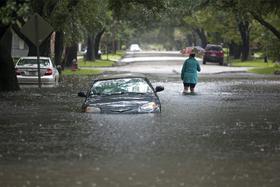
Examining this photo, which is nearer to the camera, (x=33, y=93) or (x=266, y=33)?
(x=33, y=93)

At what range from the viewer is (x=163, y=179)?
30.8 feet

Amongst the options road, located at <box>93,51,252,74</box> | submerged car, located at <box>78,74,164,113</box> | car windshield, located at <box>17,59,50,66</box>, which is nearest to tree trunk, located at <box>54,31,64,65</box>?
road, located at <box>93,51,252,74</box>

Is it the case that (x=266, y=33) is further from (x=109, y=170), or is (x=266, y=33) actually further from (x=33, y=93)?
(x=109, y=170)

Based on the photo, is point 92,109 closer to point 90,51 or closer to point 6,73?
point 6,73

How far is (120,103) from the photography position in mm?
16828

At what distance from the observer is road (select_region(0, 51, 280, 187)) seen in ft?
31.2

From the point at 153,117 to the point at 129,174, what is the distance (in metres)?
6.99

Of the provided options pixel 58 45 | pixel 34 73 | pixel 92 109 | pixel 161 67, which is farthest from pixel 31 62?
pixel 161 67

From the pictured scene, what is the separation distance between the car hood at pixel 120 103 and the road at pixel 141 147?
0.32 meters

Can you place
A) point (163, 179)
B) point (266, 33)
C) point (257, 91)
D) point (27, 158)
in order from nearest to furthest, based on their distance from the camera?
point (163, 179), point (27, 158), point (257, 91), point (266, 33)

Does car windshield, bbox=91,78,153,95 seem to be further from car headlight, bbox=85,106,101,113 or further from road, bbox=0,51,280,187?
road, bbox=0,51,280,187

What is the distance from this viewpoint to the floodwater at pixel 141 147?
9516 mm

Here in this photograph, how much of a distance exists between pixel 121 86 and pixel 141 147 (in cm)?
568

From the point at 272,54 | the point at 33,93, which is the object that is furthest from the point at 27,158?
the point at 272,54
